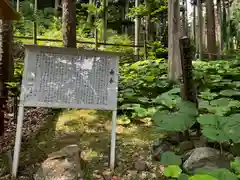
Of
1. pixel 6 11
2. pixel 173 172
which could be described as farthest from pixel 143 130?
pixel 6 11

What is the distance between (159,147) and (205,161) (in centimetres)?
76

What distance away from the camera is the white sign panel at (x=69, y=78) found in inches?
120

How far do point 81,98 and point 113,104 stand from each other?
0.35 m

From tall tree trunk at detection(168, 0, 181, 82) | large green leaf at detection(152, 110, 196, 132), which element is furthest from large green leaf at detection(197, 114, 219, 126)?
tall tree trunk at detection(168, 0, 181, 82)

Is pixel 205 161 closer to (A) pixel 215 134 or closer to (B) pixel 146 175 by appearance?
(A) pixel 215 134

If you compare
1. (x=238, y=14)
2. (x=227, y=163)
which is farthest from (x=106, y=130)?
(x=238, y=14)

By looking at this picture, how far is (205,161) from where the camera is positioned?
264 centimetres

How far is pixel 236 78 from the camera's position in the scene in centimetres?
603

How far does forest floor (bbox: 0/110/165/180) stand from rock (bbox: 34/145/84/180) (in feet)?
0.57

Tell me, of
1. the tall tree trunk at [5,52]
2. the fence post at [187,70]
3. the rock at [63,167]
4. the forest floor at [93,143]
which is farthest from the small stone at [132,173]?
the tall tree trunk at [5,52]

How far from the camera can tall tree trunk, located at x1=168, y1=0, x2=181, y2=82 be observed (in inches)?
218

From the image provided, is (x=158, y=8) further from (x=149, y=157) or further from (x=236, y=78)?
(x=149, y=157)

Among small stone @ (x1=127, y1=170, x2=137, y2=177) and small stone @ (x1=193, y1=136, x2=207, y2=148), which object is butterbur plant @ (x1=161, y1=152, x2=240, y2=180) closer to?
small stone @ (x1=127, y1=170, x2=137, y2=177)

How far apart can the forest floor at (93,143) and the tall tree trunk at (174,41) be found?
172 centimetres
